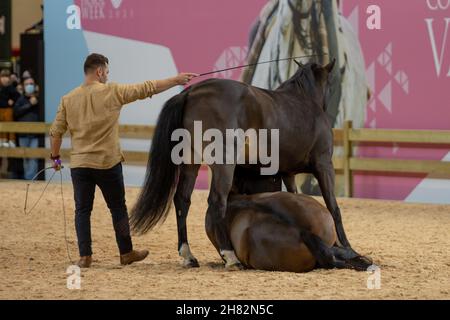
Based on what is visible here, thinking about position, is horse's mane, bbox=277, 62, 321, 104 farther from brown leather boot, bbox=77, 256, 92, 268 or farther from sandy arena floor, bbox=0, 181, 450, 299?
brown leather boot, bbox=77, 256, 92, 268

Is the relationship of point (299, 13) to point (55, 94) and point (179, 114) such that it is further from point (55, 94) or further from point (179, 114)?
point (179, 114)

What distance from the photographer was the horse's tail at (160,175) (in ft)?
22.4

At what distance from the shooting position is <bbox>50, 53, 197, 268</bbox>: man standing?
6.59 metres

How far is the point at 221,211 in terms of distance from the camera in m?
6.58

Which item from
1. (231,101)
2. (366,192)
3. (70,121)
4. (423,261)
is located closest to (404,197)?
(366,192)

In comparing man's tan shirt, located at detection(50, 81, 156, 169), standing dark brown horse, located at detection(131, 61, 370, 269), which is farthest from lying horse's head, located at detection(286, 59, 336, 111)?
man's tan shirt, located at detection(50, 81, 156, 169)

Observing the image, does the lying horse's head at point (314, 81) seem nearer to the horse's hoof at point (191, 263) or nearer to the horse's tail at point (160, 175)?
the horse's tail at point (160, 175)

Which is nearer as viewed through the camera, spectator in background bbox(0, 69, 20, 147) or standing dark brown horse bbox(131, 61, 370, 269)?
standing dark brown horse bbox(131, 61, 370, 269)

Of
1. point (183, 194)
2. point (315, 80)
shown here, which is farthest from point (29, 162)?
point (183, 194)

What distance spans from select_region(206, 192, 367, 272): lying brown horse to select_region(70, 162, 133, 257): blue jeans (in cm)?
85

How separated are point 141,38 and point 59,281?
8364 mm

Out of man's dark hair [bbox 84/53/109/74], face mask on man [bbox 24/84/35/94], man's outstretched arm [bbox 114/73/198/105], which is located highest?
man's dark hair [bbox 84/53/109/74]

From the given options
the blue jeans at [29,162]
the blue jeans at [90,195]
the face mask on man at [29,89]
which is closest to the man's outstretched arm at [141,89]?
the blue jeans at [90,195]

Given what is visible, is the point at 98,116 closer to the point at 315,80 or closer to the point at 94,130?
the point at 94,130
